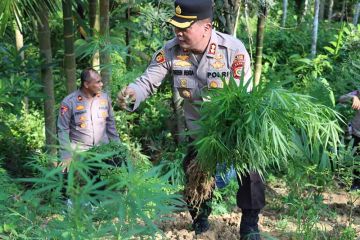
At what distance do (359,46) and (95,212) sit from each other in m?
5.43

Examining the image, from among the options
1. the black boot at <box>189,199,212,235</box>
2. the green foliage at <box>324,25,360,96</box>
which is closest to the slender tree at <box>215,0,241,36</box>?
the green foliage at <box>324,25,360,96</box>

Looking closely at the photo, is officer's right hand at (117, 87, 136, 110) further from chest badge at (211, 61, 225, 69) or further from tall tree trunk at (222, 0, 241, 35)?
tall tree trunk at (222, 0, 241, 35)

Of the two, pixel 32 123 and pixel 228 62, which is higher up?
pixel 228 62

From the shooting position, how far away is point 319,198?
12.0 feet

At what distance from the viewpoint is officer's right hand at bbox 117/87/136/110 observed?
9.35 feet

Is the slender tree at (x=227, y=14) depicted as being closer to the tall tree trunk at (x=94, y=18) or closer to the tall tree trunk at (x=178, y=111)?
the tall tree trunk at (x=178, y=111)

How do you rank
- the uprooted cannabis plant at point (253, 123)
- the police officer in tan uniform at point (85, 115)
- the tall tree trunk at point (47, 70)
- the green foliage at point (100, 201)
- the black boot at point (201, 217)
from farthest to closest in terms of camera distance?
the tall tree trunk at point (47, 70) → the police officer in tan uniform at point (85, 115) → the black boot at point (201, 217) → the uprooted cannabis plant at point (253, 123) → the green foliage at point (100, 201)

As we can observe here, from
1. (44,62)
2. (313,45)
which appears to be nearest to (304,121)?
(44,62)

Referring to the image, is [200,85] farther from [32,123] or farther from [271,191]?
[32,123]

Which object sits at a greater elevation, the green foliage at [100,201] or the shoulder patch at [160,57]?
the shoulder patch at [160,57]

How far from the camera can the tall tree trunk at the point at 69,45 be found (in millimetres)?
4340

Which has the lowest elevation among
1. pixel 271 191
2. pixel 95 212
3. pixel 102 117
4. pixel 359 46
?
pixel 271 191

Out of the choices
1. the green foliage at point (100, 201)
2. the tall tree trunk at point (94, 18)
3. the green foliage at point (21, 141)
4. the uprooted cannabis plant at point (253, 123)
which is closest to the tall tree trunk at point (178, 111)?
the tall tree trunk at point (94, 18)

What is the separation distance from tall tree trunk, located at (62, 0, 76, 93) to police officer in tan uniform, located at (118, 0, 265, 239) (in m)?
1.47
